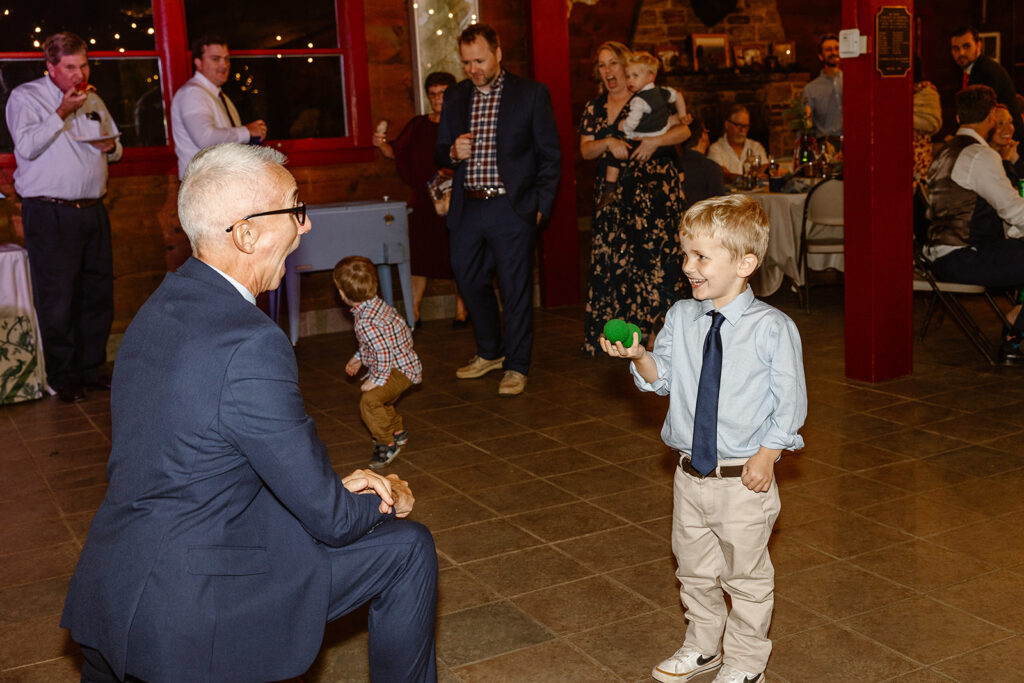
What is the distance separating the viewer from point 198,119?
21.4 ft

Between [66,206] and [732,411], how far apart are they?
4786 mm

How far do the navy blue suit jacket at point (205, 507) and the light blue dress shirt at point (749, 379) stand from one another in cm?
100

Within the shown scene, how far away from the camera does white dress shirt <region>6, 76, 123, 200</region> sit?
6000 mm

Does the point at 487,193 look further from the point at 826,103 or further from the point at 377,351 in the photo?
the point at 826,103

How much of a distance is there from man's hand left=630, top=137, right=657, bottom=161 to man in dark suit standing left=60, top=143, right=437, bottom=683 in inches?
168

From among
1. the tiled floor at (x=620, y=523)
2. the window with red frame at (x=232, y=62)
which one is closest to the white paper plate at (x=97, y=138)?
the window with red frame at (x=232, y=62)

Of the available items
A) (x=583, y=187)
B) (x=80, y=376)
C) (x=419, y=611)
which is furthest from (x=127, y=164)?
(x=419, y=611)

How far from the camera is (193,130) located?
6543 mm

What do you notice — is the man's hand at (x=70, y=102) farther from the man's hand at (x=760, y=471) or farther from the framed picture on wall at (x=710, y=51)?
the framed picture on wall at (x=710, y=51)

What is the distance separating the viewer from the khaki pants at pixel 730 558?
2600mm

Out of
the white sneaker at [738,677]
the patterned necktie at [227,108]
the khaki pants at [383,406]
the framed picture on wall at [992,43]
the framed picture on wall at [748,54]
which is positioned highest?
the framed picture on wall at [992,43]

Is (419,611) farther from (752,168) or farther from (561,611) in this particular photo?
(752,168)

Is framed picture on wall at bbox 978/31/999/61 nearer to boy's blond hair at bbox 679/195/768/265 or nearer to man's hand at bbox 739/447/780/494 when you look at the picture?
boy's blond hair at bbox 679/195/768/265

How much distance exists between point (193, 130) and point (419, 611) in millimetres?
4944
